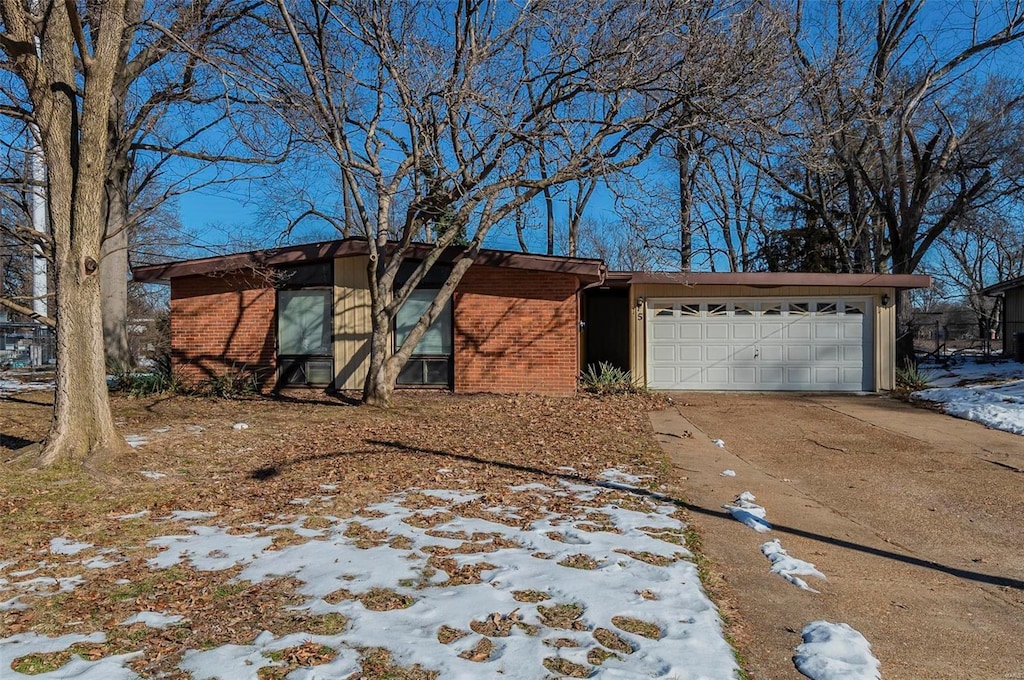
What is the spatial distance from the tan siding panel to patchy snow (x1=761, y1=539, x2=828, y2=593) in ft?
33.6

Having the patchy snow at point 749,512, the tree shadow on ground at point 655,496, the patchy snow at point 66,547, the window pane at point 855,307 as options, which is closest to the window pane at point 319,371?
the tree shadow on ground at point 655,496

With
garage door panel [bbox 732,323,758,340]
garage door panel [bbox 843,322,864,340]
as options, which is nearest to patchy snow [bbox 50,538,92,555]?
garage door panel [bbox 732,323,758,340]

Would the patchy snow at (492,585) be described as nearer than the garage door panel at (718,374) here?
Yes

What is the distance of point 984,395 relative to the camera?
40.2ft

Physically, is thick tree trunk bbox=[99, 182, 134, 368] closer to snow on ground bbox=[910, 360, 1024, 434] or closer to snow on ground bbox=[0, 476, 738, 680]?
snow on ground bbox=[0, 476, 738, 680]

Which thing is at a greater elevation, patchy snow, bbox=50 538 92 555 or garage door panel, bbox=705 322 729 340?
garage door panel, bbox=705 322 729 340

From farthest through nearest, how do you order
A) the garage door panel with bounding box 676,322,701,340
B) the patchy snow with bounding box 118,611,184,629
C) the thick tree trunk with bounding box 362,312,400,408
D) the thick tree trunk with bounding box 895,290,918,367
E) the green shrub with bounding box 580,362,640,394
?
the thick tree trunk with bounding box 895,290,918,367 < the garage door panel with bounding box 676,322,701,340 < the green shrub with bounding box 580,362,640,394 < the thick tree trunk with bounding box 362,312,400,408 < the patchy snow with bounding box 118,611,184,629

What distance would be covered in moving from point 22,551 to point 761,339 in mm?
13457

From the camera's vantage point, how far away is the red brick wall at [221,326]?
13.8 meters

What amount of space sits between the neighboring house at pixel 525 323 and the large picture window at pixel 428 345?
0.07 ft

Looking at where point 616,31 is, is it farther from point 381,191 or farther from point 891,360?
point 891,360

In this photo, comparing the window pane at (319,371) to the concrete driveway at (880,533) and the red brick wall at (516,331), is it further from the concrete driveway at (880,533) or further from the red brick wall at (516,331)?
the concrete driveway at (880,533)

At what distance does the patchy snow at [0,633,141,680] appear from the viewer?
8.87ft

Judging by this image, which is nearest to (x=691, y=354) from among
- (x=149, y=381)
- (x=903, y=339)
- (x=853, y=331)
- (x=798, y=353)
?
(x=798, y=353)
